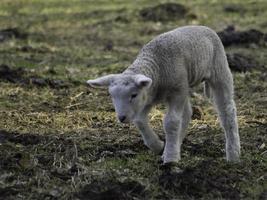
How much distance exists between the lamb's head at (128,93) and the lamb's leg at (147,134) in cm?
47

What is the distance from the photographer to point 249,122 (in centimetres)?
1023

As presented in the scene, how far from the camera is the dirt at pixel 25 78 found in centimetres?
1308

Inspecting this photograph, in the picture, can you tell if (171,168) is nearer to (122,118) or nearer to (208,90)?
(122,118)

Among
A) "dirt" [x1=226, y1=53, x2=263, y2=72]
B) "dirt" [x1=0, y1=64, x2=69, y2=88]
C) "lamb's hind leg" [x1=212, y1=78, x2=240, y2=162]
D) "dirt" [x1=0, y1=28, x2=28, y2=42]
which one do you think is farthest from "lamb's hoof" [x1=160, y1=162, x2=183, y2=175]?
A: "dirt" [x1=0, y1=28, x2=28, y2=42]

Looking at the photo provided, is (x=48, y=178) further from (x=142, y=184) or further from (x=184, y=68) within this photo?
(x=184, y=68)

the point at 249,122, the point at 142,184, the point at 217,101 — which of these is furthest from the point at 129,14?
the point at 142,184

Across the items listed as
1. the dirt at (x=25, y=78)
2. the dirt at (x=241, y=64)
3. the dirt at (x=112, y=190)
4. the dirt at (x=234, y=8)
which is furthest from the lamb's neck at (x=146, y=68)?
the dirt at (x=234, y=8)

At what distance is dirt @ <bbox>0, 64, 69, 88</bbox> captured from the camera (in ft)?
42.9

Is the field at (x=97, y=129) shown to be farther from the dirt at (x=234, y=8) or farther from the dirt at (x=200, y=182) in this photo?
the dirt at (x=234, y=8)

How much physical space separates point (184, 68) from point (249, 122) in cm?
257

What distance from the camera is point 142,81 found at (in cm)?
730

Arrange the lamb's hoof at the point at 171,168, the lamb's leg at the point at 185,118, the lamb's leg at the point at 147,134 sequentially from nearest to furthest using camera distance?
the lamb's hoof at the point at 171,168
the lamb's leg at the point at 147,134
the lamb's leg at the point at 185,118

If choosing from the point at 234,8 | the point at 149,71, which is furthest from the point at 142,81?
the point at 234,8

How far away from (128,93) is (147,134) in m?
0.87
